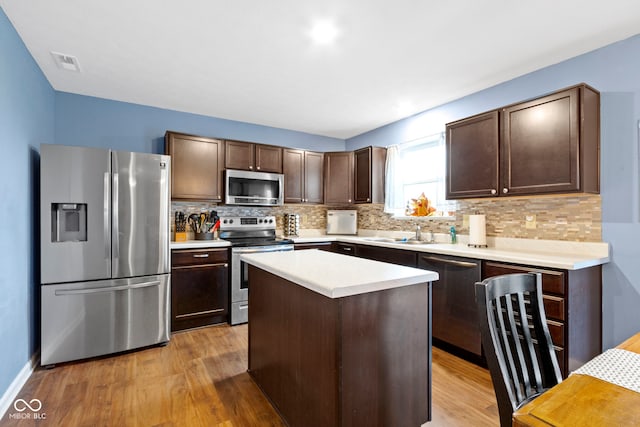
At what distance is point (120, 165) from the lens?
8.93ft

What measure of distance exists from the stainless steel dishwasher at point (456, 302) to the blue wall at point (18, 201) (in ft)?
10.4

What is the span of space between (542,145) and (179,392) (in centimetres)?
322

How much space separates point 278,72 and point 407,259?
7.12 ft

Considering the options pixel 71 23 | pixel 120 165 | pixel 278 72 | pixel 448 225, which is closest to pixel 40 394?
Result: pixel 120 165

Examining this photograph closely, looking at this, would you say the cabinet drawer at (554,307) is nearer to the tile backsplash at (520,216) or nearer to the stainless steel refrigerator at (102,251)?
the tile backsplash at (520,216)

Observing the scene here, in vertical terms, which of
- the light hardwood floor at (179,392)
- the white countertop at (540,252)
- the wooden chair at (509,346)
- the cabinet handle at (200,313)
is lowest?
the light hardwood floor at (179,392)

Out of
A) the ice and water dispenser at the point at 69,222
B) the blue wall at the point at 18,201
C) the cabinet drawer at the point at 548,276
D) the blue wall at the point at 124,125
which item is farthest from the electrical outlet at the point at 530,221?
the blue wall at the point at 18,201

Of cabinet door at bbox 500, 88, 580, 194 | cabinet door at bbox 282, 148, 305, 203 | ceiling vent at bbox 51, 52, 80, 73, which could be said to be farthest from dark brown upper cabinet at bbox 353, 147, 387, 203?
ceiling vent at bbox 51, 52, 80, 73

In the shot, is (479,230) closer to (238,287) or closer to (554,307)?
(554,307)

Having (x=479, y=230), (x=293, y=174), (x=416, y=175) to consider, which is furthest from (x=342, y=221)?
(x=479, y=230)

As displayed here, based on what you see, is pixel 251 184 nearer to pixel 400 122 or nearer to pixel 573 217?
pixel 400 122

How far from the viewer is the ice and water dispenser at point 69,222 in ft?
8.31

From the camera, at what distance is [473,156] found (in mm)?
2863

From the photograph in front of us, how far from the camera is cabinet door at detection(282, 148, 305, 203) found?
4.29 m
